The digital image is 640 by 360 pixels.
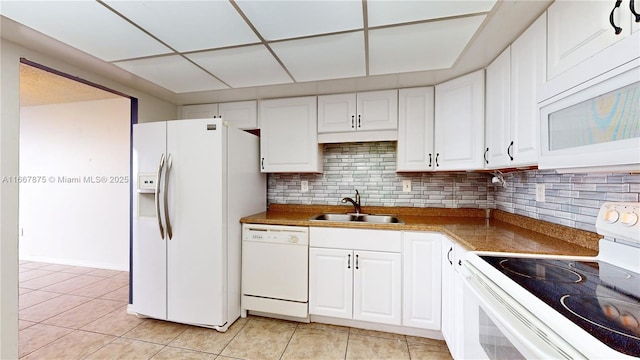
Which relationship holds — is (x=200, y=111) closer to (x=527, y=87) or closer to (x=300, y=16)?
(x=300, y=16)

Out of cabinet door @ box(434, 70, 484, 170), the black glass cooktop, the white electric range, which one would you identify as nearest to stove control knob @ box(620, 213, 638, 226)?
the white electric range

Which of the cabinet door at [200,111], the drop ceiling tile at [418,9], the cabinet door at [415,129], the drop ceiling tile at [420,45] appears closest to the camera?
the drop ceiling tile at [418,9]

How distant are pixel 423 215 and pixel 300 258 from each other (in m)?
1.26

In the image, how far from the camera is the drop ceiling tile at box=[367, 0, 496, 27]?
4.01ft

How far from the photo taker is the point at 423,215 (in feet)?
8.11

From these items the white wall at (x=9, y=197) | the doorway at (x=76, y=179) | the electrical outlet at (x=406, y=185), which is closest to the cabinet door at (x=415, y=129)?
the electrical outlet at (x=406, y=185)

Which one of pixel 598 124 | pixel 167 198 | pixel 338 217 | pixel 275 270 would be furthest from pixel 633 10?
pixel 167 198

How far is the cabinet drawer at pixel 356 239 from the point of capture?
6.43 feet

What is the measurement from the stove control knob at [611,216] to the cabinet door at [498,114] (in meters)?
0.55

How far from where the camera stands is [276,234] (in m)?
2.18

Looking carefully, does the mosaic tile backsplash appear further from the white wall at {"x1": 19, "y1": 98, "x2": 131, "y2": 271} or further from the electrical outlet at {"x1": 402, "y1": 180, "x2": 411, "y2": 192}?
the white wall at {"x1": 19, "y1": 98, "x2": 131, "y2": 271}

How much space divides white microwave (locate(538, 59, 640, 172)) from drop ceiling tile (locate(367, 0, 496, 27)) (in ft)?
1.95

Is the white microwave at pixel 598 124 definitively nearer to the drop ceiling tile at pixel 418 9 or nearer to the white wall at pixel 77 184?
the drop ceiling tile at pixel 418 9

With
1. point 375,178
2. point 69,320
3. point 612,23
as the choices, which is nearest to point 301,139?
point 375,178
